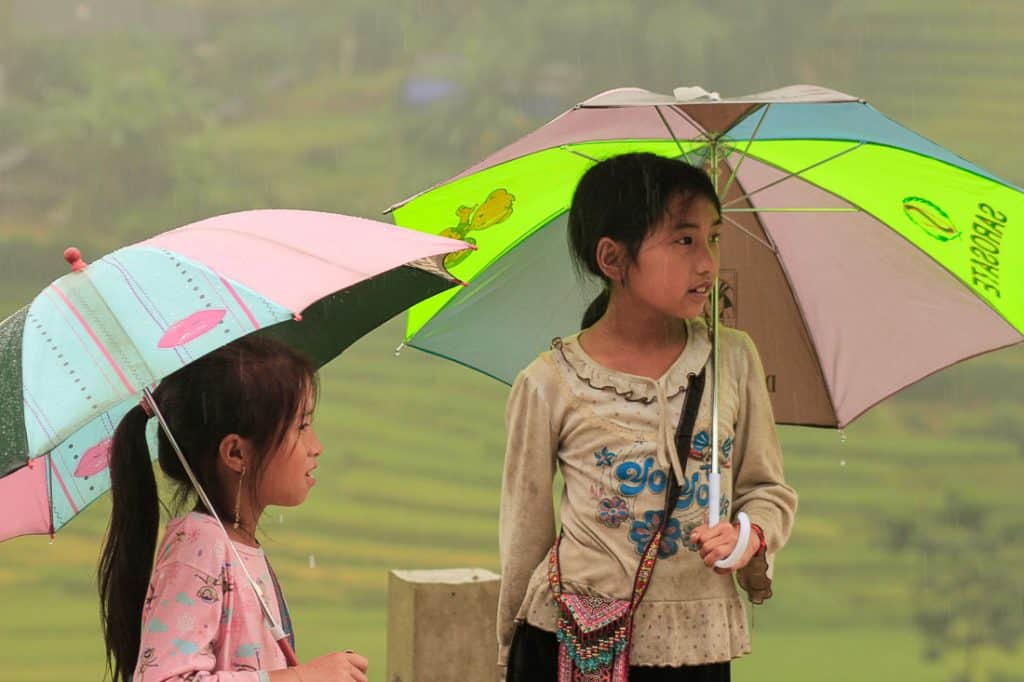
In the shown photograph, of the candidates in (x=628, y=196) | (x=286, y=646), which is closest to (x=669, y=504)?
(x=628, y=196)

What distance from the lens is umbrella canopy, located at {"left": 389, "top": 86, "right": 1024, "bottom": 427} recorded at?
9.12 ft

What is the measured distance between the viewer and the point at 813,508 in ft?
24.7

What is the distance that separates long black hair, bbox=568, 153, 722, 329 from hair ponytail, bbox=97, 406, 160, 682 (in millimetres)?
832

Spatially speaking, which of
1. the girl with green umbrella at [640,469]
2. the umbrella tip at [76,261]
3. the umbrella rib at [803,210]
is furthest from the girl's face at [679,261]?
the umbrella tip at [76,261]

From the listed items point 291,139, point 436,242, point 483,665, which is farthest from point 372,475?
point 436,242

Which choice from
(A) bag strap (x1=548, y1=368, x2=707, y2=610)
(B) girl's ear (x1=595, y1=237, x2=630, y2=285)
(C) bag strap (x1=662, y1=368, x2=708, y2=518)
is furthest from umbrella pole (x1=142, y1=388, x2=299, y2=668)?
(B) girl's ear (x1=595, y1=237, x2=630, y2=285)

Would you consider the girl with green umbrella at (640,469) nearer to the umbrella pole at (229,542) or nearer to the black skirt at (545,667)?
the black skirt at (545,667)

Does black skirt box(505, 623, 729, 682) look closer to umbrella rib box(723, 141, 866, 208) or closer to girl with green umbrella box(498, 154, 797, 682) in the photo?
girl with green umbrella box(498, 154, 797, 682)

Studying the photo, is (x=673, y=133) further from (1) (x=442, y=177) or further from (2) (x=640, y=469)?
(1) (x=442, y=177)

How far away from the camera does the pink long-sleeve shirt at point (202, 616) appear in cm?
205

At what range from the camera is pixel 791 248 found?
9.75 ft

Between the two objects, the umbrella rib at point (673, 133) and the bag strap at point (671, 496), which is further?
the umbrella rib at point (673, 133)

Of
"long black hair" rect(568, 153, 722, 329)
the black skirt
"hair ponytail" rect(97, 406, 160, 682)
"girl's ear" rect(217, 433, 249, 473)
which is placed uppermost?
"long black hair" rect(568, 153, 722, 329)

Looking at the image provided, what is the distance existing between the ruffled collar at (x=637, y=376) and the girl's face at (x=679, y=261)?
8 cm
